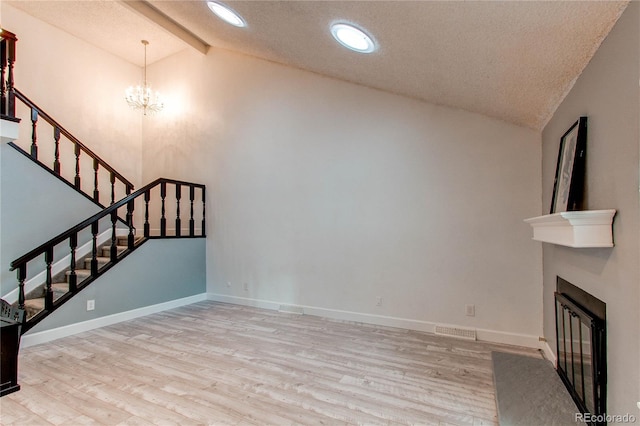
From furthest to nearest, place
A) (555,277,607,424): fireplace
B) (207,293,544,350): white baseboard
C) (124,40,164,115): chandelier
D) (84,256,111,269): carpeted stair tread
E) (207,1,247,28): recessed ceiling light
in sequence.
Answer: (124,40,164,115): chandelier → (84,256,111,269): carpeted stair tread → (207,293,544,350): white baseboard → (207,1,247,28): recessed ceiling light → (555,277,607,424): fireplace

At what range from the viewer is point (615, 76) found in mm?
1586

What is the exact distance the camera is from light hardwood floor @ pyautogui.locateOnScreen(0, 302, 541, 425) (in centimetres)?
214

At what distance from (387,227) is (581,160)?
86.5 inches

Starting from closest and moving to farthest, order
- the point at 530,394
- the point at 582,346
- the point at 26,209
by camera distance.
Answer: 1. the point at 582,346
2. the point at 530,394
3. the point at 26,209

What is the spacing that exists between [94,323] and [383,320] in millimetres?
3562

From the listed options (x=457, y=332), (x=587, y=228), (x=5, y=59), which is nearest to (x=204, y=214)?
(x=5, y=59)

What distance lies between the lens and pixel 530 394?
2301mm

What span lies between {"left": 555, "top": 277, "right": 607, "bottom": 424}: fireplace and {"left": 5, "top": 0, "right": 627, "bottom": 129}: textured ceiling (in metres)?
1.47

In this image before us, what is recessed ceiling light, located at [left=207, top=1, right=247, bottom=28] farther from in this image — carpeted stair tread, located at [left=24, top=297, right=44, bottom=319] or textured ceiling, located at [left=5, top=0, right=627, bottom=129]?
carpeted stair tread, located at [left=24, top=297, right=44, bottom=319]

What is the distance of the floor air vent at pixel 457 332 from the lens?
3518 millimetres

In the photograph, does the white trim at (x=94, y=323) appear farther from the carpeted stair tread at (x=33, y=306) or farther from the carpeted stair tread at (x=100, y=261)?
the carpeted stair tread at (x=100, y=261)

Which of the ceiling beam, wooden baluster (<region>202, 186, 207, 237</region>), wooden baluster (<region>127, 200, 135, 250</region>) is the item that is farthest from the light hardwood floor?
the ceiling beam

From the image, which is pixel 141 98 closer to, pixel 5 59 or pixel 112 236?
pixel 5 59

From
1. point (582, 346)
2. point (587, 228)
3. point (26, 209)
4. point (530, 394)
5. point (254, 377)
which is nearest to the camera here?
point (587, 228)
